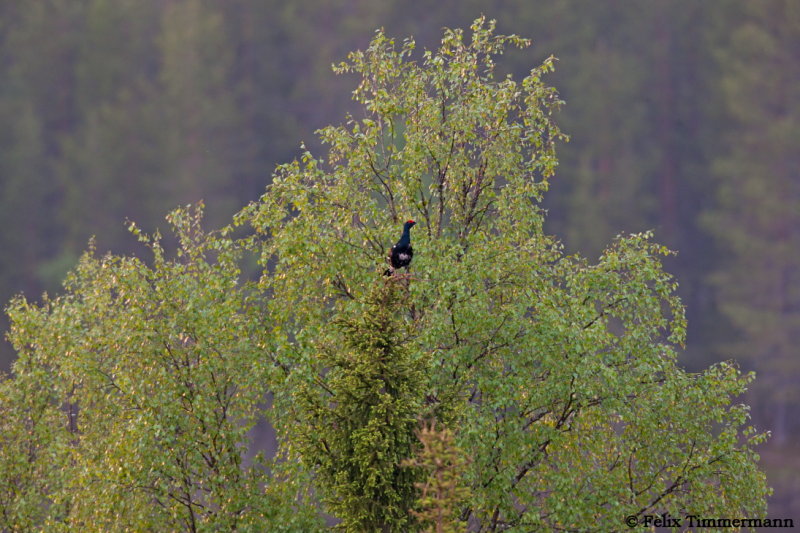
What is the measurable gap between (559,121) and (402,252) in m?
52.4

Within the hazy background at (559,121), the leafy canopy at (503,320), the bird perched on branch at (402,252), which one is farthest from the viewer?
the hazy background at (559,121)

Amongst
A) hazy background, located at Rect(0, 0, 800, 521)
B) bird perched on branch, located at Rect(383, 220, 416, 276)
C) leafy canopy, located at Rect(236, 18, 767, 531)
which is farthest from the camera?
hazy background, located at Rect(0, 0, 800, 521)

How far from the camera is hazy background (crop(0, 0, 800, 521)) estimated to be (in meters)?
63.2

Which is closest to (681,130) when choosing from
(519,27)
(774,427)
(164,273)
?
(519,27)

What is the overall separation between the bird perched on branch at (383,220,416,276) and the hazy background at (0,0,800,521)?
42650 millimetres

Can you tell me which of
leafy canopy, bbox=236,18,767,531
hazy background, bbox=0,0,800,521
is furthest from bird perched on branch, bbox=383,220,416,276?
hazy background, bbox=0,0,800,521

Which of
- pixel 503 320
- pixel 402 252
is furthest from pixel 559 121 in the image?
pixel 503 320

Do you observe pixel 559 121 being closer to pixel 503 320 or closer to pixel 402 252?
pixel 402 252

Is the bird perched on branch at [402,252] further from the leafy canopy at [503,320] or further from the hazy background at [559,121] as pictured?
the hazy background at [559,121]

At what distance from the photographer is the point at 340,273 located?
20125 mm

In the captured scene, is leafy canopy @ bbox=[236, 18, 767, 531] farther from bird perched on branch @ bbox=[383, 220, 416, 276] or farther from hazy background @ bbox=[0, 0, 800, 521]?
hazy background @ bbox=[0, 0, 800, 521]

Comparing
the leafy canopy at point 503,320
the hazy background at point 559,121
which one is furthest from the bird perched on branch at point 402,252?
the hazy background at point 559,121

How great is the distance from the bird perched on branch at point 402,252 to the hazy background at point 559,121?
42.7 meters

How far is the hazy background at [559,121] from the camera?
63.2 meters
